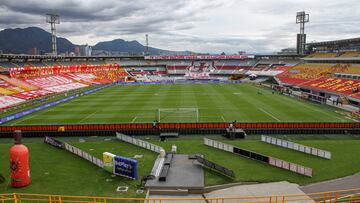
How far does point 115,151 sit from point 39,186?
8.31 meters

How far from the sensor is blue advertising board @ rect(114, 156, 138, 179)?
20.1 m

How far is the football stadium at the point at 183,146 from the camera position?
1831 centimetres

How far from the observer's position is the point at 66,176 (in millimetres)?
20781

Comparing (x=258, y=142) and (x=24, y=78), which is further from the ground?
(x=24, y=78)

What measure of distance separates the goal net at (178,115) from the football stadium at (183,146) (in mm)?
141

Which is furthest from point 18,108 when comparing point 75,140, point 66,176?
point 66,176

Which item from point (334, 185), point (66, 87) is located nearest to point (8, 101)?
point (66, 87)

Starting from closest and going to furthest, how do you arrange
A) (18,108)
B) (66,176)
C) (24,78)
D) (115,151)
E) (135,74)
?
1. (66,176)
2. (115,151)
3. (18,108)
4. (24,78)
5. (135,74)

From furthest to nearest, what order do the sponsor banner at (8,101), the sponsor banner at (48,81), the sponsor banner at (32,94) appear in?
the sponsor banner at (48,81), the sponsor banner at (32,94), the sponsor banner at (8,101)

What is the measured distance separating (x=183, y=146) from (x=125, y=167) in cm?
844

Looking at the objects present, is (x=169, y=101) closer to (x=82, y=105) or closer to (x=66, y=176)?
(x=82, y=105)

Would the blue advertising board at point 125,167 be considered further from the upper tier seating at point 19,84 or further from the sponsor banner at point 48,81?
the sponsor banner at point 48,81

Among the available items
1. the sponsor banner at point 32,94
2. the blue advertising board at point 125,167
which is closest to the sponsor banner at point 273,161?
the blue advertising board at point 125,167

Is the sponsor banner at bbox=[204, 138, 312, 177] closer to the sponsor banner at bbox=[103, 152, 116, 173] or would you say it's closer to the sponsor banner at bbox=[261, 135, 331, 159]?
the sponsor banner at bbox=[261, 135, 331, 159]
